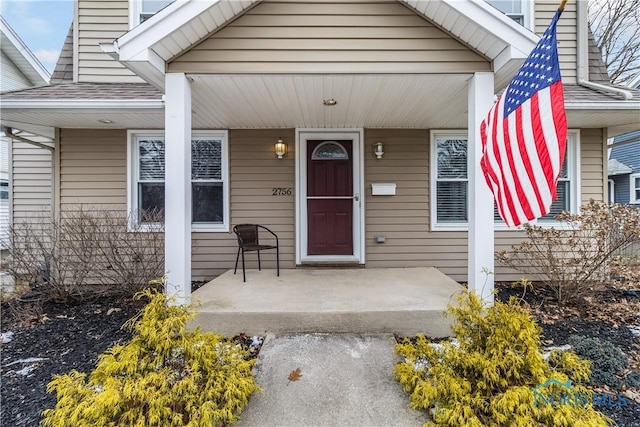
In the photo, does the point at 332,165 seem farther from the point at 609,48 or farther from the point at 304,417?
the point at 609,48

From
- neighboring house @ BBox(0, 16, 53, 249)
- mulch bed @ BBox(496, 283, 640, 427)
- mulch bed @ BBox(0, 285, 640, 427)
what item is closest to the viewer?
mulch bed @ BBox(0, 285, 640, 427)

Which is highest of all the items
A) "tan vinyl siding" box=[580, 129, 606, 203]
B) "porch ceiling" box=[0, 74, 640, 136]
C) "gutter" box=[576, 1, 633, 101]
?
"gutter" box=[576, 1, 633, 101]

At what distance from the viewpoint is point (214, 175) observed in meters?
4.98

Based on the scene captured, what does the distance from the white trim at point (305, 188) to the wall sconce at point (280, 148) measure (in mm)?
192

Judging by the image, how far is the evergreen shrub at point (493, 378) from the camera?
1.72 meters

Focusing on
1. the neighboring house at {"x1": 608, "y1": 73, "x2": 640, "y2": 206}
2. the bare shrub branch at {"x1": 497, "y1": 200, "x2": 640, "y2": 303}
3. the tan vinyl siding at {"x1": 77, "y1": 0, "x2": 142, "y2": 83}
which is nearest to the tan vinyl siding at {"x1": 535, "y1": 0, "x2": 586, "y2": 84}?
the bare shrub branch at {"x1": 497, "y1": 200, "x2": 640, "y2": 303}

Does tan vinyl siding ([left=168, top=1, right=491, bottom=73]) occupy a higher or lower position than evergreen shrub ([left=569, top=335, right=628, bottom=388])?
higher

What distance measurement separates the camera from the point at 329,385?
2.15 metres

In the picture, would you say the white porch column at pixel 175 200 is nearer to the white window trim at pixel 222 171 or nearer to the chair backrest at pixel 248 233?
the chair backrest at pixel 248 233

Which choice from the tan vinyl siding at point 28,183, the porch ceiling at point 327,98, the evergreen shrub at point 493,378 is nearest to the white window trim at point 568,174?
the porch ceiling at point 327,98

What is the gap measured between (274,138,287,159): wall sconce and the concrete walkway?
9.43ft

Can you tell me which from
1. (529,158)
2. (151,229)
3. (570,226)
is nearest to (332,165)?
(151,229)

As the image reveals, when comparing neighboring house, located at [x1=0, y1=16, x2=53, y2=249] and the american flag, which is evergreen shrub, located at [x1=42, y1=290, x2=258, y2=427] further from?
neighboring house, located at [x1=0, y1=16, x2=53, y2=249]

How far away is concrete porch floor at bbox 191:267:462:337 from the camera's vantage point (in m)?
2.85
